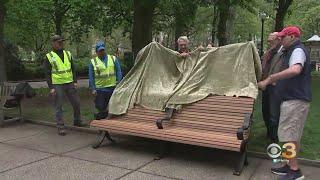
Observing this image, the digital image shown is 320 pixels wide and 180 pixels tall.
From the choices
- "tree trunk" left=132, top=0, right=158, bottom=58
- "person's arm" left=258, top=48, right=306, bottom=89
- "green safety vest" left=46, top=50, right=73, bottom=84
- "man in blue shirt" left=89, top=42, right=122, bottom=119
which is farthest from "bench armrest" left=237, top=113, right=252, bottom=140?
"tree trunk" left=132, top=0, right=158, bottom=58

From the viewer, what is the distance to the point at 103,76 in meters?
8.80

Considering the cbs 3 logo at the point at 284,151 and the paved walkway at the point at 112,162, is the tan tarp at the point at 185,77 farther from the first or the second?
the cbs 3 logo at the point at 284,151

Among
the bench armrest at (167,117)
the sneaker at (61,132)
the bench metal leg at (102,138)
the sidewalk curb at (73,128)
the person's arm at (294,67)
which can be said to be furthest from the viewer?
the sidewalk curb at (73,128)

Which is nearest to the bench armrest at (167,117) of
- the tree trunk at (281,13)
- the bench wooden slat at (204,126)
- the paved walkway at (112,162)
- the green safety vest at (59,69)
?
the bench wooden slat at (204,126)

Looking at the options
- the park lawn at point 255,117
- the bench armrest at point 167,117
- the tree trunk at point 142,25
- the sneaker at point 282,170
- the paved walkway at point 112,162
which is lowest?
the paved walkway at point 112,162

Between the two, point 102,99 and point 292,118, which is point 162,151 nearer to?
point 102,99

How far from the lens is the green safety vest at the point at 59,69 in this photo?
30.3 feet

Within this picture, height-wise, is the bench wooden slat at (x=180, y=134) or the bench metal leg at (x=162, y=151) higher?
the bench wooden slat at (x=180, y=134)

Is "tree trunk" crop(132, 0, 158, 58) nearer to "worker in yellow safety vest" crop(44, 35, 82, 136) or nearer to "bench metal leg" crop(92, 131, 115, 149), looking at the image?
"worker in yellow safety vest" crop(44, 35, 82, 136)

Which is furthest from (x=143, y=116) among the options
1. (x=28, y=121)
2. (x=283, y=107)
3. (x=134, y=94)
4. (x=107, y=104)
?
(x=28, y=121)

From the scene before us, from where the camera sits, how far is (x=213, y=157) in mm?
7352

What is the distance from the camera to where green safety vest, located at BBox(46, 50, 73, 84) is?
9.23 m

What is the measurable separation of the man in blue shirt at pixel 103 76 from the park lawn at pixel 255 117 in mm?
1586

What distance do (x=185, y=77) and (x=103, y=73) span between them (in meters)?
1.64
